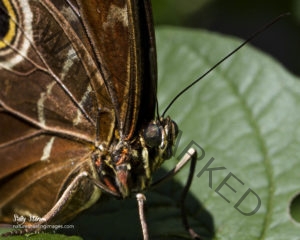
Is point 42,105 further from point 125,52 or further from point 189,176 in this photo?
point 189,176

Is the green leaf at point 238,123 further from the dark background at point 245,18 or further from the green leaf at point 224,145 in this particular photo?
the dark background at point 245,18

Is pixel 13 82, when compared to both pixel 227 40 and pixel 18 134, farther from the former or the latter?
pixel 227 40

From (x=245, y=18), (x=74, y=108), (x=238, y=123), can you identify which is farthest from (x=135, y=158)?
(x=245, y=18)

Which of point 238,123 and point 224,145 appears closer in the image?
point 224,145

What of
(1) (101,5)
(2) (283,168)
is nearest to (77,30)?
(1) (101,5)

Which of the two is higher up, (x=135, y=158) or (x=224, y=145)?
(x=224, y=145)

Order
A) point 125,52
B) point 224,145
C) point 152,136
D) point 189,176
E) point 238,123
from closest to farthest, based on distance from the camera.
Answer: point 125,52, point 152,136, point 189,176, point 224,145, point 238,123
